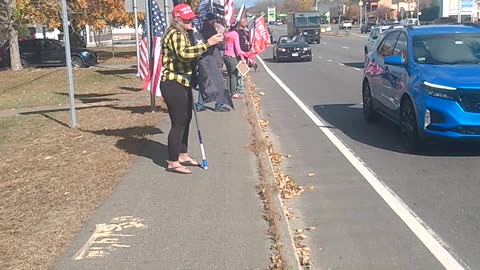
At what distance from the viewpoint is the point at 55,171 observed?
799cm

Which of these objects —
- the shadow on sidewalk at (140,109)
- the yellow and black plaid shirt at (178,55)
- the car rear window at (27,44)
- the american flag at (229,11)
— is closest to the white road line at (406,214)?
the yellow and black plaid shirt at (178,55)

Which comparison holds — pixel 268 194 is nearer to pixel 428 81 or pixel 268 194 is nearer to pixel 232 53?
pixel 428 81

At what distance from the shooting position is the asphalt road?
5117 millimetres

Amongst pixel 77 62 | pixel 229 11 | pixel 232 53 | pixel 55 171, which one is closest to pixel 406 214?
pixel 55 171

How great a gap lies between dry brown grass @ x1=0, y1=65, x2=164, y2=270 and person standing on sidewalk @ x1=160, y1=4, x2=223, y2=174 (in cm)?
78

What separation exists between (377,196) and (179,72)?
8.44 feet

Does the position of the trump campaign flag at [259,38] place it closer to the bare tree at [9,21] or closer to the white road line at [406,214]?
the white road line at [406,214]

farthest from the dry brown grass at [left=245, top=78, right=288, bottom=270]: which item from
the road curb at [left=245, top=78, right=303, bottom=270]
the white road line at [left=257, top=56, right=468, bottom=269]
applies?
the white road line at [left=257, top=56, right=468, bottom=269]

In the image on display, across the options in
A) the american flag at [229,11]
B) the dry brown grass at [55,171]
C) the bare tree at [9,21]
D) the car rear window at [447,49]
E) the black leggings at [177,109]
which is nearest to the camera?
the dry brown grass at [55,171]

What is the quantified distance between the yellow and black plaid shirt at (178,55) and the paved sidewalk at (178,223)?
3.76 ft

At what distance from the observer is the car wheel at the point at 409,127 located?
8.60 meters

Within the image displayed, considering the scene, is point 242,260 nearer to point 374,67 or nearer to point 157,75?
point 157,75

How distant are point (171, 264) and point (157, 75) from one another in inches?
239

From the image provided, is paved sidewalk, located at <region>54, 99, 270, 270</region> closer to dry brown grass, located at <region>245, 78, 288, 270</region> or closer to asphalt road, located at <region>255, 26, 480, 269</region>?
dry brown grass, located at <region>245, 78, 288, 270</region>
